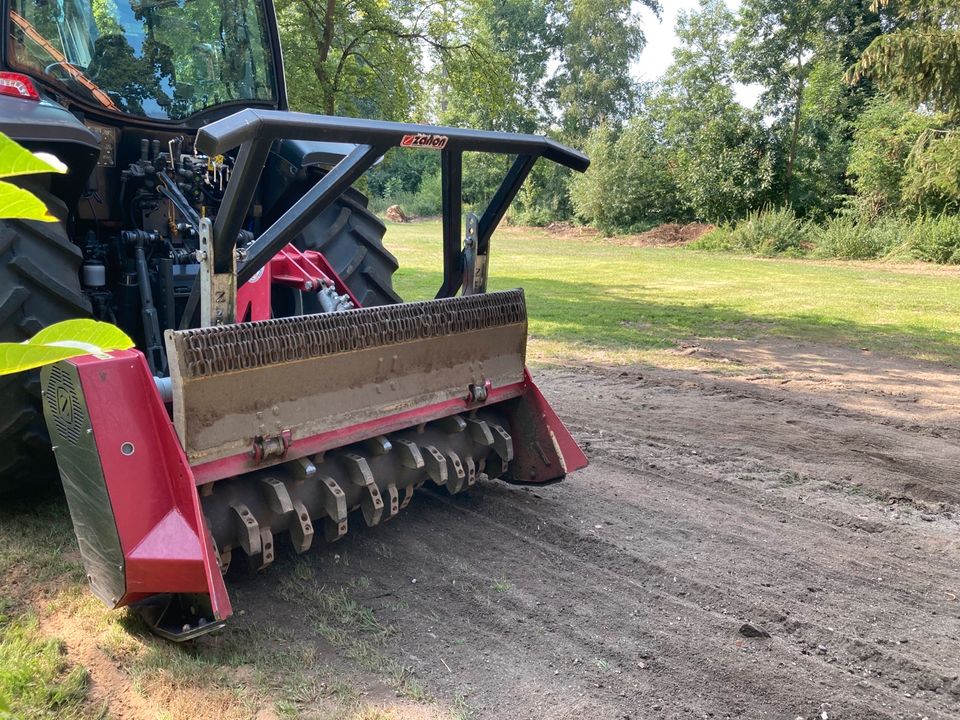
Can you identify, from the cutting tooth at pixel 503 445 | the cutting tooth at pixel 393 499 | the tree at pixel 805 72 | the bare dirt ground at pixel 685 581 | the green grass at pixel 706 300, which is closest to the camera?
the bare dirt ground at pixel 685 581

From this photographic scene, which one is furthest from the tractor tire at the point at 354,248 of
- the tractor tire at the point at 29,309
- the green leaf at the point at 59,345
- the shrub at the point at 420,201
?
the shrub at the point at 420,201

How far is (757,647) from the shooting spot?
2.79 meters

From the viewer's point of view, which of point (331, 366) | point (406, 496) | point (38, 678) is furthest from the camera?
point (406, 496)

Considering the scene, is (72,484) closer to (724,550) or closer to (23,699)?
(23,699)

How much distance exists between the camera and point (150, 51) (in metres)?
4.20

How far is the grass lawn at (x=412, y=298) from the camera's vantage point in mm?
2453

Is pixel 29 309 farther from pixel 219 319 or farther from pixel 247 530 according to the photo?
pixel 247 530

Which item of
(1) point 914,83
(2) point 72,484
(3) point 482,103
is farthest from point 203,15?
(1) point 914,83

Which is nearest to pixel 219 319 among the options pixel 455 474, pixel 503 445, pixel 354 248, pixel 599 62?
pixel 455 474

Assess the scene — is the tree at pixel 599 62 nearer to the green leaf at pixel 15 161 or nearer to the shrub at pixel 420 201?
the shrub at pixel 420 201

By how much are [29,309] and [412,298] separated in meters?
8.03

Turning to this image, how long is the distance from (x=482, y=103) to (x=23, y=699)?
39.1ft

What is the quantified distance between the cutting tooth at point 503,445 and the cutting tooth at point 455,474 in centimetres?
24

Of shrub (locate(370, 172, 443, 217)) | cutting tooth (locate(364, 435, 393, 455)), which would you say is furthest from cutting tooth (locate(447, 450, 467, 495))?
shrub (locate(370, 172, 443, 217))
